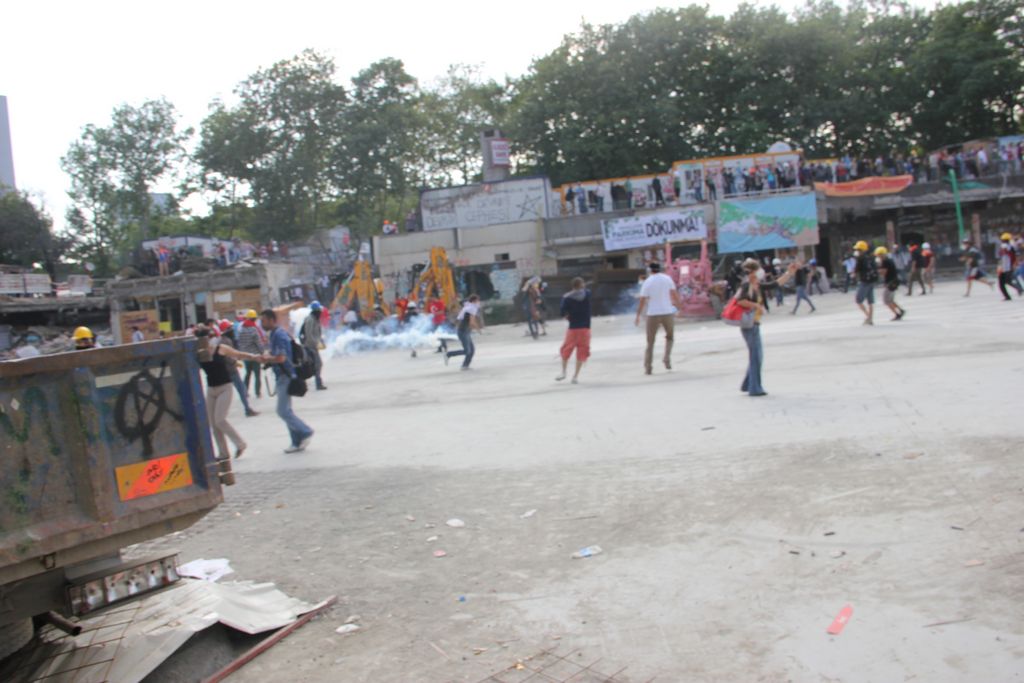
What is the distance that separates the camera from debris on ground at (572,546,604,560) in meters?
5.51

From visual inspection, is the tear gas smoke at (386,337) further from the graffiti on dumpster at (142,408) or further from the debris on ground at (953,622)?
the debris on ground at (953,622)

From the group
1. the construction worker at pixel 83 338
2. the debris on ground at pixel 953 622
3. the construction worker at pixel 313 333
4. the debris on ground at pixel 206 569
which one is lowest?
the debris on ground at pixel 953 622

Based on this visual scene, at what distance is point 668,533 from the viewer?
571cm

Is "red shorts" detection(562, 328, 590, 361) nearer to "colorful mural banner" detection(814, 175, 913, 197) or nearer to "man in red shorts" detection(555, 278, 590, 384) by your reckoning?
"man in red shorts" detection(555, 278, 590, 384)

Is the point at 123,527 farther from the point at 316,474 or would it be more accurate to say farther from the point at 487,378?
the point at 487,378

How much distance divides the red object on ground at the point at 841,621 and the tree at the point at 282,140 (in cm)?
5251

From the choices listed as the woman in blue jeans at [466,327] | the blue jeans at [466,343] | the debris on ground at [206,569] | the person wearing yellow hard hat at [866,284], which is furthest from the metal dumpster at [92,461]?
the person wearing yellow hard hat at [866,284]

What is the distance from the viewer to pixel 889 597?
437cm

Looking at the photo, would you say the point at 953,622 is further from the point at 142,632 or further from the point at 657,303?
the point at 657,303

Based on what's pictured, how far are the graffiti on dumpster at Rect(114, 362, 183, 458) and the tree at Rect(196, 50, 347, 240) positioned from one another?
170ft

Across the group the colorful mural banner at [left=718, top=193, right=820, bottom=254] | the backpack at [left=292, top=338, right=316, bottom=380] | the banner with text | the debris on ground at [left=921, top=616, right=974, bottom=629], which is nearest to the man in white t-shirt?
the backpack at [left=292, top=338, right=316, bottom=380]

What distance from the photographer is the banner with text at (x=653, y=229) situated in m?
34.7

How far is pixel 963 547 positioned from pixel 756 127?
148 feet

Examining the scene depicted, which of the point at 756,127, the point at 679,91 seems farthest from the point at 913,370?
the point at 679,91
